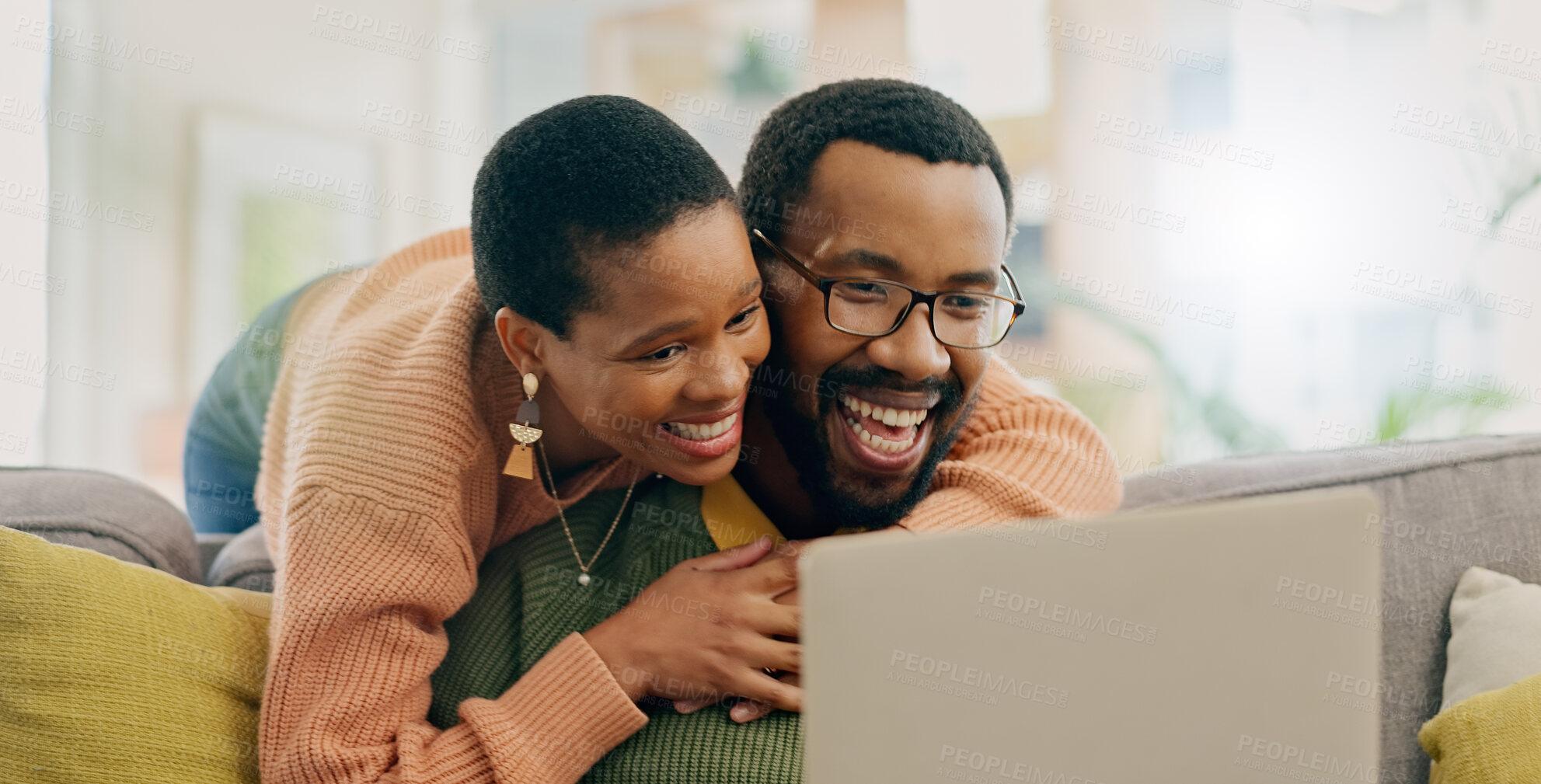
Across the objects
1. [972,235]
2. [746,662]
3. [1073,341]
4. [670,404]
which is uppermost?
[972,235]

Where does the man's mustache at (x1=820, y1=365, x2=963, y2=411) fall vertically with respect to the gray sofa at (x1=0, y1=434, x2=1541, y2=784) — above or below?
above

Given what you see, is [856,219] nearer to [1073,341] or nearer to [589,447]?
[589,447]

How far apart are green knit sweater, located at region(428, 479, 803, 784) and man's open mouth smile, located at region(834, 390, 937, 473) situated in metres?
0.21

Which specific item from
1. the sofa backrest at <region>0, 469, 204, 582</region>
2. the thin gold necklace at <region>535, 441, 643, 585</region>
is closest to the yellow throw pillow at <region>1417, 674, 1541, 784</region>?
the thin gold necklace at <region>535, 441, 643, 585</region>

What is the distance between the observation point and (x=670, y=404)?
3.56ft

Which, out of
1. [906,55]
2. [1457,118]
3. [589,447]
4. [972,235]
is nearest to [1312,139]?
[1457,118]

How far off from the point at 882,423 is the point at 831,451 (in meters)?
0.07

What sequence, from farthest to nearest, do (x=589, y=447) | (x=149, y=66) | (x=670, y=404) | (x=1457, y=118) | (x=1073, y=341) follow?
(x=149, y=66)
(x=1073, y=341)
(x=1457, y=118)
(x=589, y=447)
(x=670, y=404)

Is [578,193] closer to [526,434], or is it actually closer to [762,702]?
[526,434]

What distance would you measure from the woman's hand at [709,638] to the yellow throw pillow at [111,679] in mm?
402

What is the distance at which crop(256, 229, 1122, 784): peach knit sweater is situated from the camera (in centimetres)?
109

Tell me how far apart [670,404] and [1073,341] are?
2.78 metres

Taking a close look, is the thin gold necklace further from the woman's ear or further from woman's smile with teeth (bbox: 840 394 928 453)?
woman's smile with teeth (bbox: 840 394 928 453)

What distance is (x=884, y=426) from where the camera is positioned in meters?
1.22
